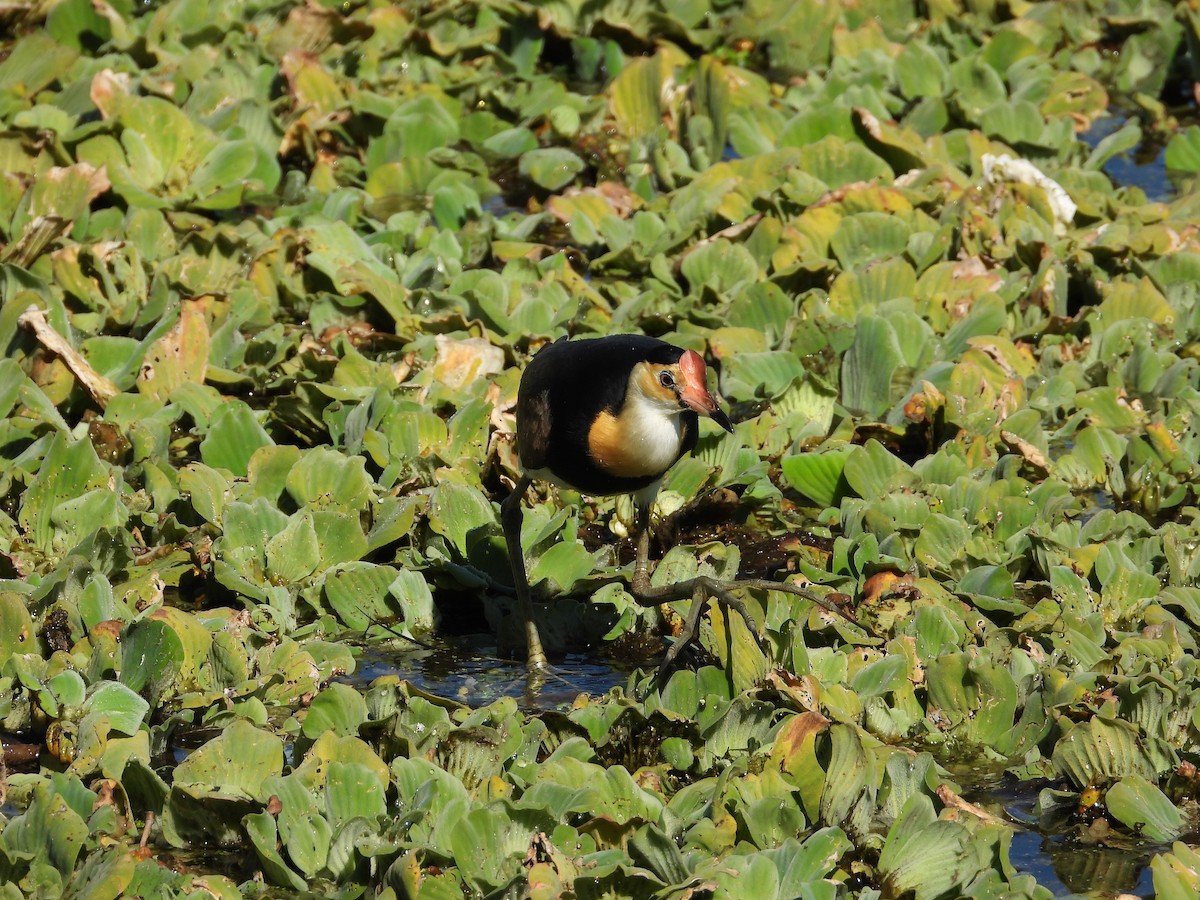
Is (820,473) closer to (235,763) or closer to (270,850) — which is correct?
(235,763)

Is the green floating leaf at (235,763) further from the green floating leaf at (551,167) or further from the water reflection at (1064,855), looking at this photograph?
the green floating leaf at (551,167)

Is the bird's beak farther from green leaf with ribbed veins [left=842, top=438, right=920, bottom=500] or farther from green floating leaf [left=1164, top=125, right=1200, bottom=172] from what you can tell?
green floating leaf [left=1164, top=125, right=1200, bottom=172]

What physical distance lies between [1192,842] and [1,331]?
181 inches

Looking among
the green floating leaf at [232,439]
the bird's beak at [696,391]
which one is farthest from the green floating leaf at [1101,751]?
the green floating leaf at [232,439]

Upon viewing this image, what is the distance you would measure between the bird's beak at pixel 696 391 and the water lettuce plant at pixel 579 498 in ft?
1.96

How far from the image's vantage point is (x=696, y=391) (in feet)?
15.8

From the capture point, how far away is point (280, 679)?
15.5ft

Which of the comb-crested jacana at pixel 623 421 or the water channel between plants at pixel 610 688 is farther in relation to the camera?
the comb-crested jacana at pixel 623 421

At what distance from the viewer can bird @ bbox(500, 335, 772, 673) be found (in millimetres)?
4836

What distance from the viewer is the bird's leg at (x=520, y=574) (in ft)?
17.1

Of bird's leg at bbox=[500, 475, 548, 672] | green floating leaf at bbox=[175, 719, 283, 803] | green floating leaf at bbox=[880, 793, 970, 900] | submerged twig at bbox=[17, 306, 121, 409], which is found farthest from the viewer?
submerged twig at bbox=[17, 306, 121, 409]

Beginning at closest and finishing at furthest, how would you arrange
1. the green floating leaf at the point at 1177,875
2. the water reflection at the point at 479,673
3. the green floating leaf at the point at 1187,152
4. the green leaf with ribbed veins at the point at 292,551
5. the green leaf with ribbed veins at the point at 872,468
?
the green floating leaf at the point at 1177,875
the water reflection at the point at 479,673
the green leaf with ribbed veins at the point at 292,551
the green leaf with ribbed veins at the point at 872,468
the green floating leaf at the point at 1187,152

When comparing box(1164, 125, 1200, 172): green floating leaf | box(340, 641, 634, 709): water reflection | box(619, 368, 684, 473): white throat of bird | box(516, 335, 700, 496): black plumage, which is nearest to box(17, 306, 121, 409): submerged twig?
box(340, 641, 634, 709): water reflection

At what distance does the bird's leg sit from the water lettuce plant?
0.48 ft
